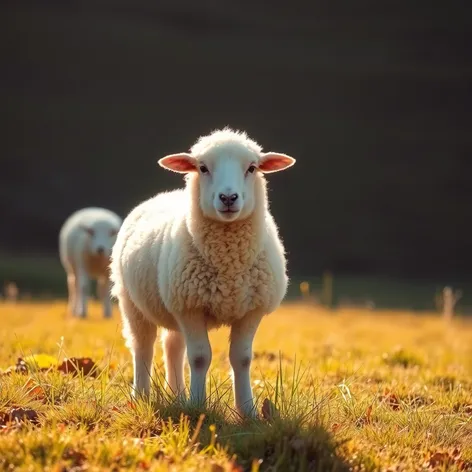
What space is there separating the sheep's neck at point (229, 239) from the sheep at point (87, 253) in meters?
10.8

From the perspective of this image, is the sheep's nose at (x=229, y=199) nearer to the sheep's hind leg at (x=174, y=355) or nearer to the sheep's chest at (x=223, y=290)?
the sheep's chest at (x=223, y=290)

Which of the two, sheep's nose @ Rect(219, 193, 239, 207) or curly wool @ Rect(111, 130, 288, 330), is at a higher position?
sheep's nose @ Rect(219, 193, 239, 207)

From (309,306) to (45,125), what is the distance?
48.5 meters

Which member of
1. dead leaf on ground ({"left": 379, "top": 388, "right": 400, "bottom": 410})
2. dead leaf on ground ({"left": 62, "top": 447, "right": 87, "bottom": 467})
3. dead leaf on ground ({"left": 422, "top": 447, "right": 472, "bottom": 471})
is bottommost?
dead leaf on ground ({"left": 379, "top": 388, "right": 400, "bottom": 410})

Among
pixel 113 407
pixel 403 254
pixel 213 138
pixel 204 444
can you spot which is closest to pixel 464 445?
pixel 204 444

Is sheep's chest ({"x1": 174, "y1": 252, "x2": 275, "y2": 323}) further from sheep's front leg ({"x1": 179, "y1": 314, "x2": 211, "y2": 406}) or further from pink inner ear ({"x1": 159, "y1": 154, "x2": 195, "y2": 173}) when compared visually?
pink inner ear ({"x1": 159, "y1": 154, "x2": 195, "y2": 173})

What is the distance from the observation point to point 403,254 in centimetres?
6053

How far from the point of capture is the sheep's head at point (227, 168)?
5930 millimetres

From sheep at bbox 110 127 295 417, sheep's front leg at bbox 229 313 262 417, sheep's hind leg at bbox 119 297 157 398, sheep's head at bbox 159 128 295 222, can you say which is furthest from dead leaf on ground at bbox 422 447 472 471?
sheep's hind leg at bbox 119 297 157 398

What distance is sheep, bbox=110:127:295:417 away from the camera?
5910 millimetres

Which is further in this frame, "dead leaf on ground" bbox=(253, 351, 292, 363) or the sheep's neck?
"dead leaf on ground" bbox=(253, 351, 292, 363)

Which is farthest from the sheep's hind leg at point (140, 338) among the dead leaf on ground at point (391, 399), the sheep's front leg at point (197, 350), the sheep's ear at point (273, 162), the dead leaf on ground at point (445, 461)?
the dead leaf on ground at point (445, 461)

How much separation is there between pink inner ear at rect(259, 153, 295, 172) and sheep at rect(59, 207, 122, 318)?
35.2 feet

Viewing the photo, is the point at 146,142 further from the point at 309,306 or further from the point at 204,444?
the point at 204,444
